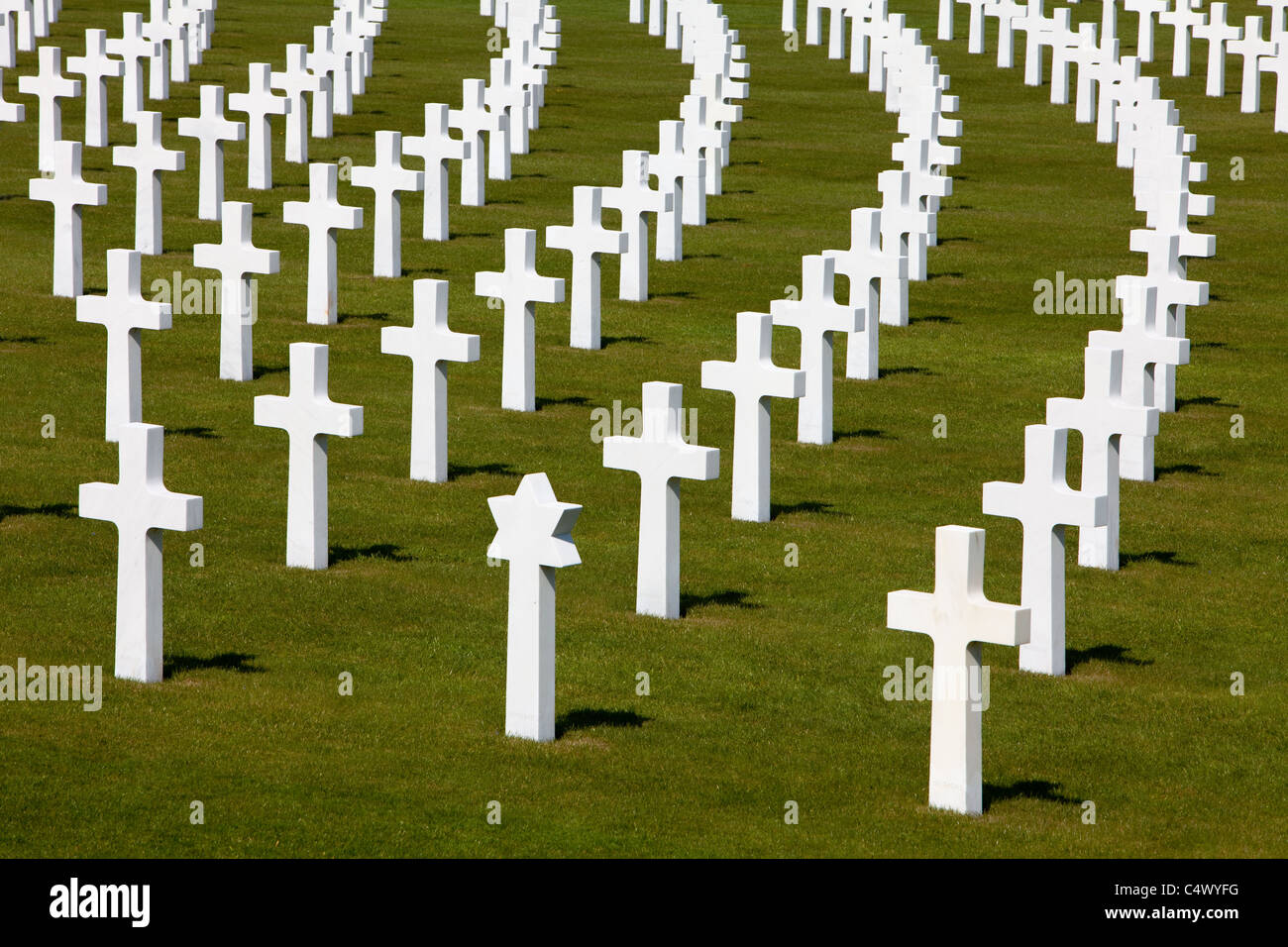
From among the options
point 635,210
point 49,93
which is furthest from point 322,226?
point 49,93

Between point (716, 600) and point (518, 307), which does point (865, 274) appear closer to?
point (518, 307)

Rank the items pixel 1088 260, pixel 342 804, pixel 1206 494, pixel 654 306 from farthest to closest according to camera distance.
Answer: pixel 1088 260 → pixel 654 306 → pixel 1206 494 → pixel 342 804

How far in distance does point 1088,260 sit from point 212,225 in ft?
29.0

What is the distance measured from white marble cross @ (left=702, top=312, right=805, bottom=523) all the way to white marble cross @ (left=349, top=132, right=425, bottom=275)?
24.2 feet

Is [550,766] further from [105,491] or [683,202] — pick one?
[683,202]

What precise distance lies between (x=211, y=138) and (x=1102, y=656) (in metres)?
13.6

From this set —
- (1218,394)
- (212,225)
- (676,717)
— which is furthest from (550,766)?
(212,225)

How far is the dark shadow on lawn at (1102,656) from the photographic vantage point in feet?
36.8

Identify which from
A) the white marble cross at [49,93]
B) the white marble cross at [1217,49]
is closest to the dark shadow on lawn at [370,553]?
the white marble cross at [49,93]

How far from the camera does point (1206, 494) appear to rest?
14.8 meters

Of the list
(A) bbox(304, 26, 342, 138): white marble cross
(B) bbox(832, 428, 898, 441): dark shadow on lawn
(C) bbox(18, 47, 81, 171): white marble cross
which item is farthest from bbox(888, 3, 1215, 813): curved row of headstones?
(A) bbox(304, 26, 342, 138): white marble cross

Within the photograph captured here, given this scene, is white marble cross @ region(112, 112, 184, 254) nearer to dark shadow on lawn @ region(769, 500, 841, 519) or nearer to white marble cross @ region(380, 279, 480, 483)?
white marble cross @ region(380, 279, 480, 483)

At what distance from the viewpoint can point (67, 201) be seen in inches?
748

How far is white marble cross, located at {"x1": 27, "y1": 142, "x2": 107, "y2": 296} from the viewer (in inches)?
746
